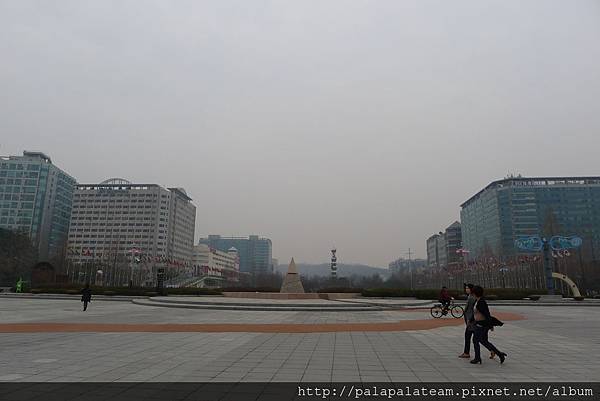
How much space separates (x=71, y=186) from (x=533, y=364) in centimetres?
16026

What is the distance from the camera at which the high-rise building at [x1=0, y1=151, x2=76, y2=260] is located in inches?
4651

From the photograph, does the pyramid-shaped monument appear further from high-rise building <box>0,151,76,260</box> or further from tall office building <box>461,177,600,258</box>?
high-rise building <box>0,151,76,260</box>

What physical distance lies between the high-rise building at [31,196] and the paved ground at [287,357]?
12224 cm

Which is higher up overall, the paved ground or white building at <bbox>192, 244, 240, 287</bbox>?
white building at <bbox>192, 244, 240, 287</bbox>

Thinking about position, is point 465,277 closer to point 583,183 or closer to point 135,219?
point 583,183

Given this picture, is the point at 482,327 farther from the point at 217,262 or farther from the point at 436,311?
the point at 217,262

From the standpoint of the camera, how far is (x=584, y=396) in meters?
6.50

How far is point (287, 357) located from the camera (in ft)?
32.2

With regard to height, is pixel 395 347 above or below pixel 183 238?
below

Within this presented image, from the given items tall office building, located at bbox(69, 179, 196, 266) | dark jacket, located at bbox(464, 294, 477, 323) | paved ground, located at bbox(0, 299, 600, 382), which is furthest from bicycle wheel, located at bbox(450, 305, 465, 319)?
tall office building, located at bbox(69, 179, 196, 266)

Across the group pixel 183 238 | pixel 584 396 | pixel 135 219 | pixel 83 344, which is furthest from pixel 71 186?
pixel 584 396

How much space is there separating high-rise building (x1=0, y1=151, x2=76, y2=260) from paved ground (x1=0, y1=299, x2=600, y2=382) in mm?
122242

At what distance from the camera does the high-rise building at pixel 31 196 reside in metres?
118

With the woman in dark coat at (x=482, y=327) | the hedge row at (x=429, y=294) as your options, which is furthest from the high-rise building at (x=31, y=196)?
the woman in dark coat at (x=482, y=327)
